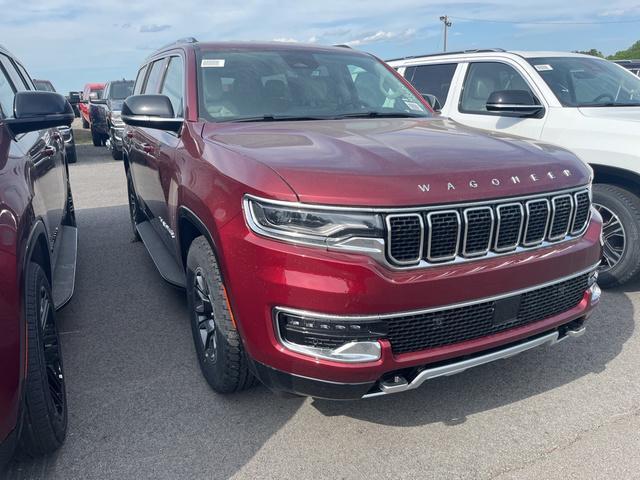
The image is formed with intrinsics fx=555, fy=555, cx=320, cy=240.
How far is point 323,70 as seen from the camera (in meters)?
3.99

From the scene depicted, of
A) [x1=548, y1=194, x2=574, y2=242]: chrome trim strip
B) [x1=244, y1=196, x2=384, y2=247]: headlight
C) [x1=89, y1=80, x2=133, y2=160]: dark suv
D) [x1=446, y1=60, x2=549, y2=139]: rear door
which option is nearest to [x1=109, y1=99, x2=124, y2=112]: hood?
[x1=89, y1=80, x2=133, y2=160]: dark suv

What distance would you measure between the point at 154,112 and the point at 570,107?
358 cm

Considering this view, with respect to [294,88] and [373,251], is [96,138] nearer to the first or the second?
[294,88]

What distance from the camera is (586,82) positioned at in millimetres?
5316

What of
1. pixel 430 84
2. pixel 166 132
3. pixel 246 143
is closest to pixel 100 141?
pixel 430 84

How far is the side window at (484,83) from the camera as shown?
5.48m

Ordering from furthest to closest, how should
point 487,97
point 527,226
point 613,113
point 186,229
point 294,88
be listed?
1. point 487,97
2. point 613,113
3. point 294,88
4. point 186,229
5. point 527,226

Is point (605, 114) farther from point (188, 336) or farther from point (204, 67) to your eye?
point (188, 336)

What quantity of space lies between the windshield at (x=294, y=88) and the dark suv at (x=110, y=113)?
29.8 feet

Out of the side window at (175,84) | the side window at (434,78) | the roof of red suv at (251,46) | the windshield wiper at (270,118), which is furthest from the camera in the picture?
the side window at (434,78)

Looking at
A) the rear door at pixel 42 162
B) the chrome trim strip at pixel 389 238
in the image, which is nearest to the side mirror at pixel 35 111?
the rear door at pixel 42 162

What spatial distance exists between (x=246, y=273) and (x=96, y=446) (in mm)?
1175

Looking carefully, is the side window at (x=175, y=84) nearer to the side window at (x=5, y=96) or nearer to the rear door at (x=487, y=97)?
the side window at (x=5, y=96)

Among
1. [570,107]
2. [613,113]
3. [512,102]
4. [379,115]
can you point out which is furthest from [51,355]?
[613,113]
